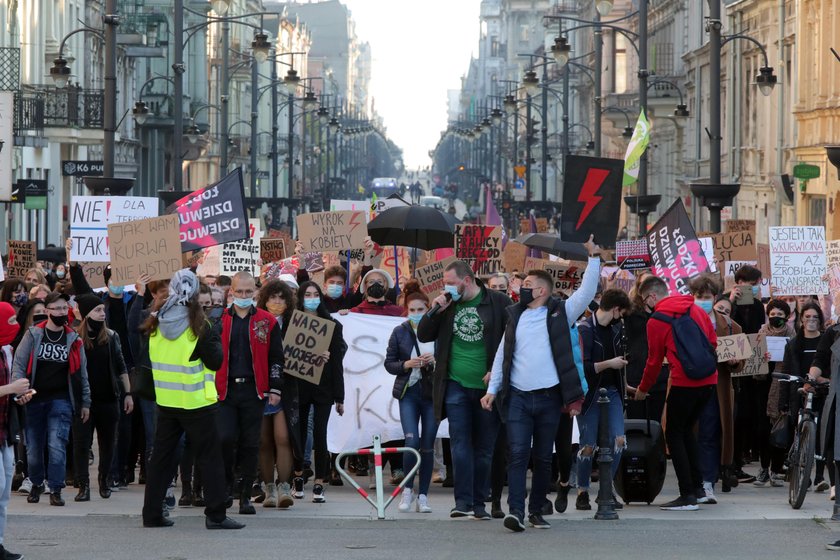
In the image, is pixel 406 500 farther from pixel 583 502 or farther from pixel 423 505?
pixel 583 502

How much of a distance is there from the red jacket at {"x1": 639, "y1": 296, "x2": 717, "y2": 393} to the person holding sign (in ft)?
8.50

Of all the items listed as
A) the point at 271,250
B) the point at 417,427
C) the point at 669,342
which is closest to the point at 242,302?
the point at 417,427

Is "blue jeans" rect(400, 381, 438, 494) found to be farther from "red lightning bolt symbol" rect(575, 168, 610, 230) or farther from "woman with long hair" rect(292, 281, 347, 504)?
"red lightning bolt symbol" rect(575, 168, 610, 230)

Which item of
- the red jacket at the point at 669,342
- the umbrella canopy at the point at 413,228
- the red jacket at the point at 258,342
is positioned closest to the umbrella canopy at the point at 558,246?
the umbrella canopy at the point at 413,228

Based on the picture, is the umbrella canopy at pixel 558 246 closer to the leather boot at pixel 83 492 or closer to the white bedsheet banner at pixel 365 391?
the white bedsheet banner at pixel 365 391

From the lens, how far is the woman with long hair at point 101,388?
520 inches

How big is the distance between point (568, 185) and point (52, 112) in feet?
98.4

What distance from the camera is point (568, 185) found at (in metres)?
13.1

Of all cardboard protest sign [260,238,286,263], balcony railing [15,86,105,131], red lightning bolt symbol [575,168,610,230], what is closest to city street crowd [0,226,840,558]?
red lightning bolt symbol [575,168,610,230]

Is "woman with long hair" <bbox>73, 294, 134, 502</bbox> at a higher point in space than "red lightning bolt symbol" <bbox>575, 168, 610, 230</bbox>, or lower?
lower

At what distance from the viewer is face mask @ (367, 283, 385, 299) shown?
14.6m

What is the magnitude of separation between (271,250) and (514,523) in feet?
45.2

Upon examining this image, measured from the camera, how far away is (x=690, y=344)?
12.9 m

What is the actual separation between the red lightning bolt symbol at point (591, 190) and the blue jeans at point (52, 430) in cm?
387
